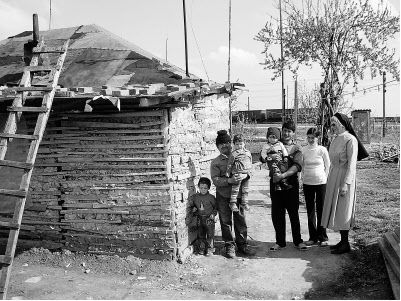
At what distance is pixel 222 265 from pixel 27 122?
3.44 metres

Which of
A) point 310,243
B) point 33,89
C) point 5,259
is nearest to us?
point 5,259

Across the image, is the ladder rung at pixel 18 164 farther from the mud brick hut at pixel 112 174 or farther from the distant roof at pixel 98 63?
the distant roof at pixel 98 63

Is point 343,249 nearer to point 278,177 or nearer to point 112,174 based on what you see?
point 278,177

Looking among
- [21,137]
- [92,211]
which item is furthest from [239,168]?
[21,137]

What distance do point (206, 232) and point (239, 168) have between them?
112 centimetres

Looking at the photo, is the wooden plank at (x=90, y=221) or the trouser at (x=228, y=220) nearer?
the wooden plank at (x=90, y=221)

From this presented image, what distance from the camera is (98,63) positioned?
Result: 7160 mm

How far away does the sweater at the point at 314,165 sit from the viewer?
6133 millimetres

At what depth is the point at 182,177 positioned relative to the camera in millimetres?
5891

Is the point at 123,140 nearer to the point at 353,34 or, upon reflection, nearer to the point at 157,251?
the point at 157,251

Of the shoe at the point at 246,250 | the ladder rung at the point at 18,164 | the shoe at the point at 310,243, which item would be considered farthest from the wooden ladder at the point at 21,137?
the shoe at the point at 310,243

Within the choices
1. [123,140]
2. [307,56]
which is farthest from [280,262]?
[307,56]

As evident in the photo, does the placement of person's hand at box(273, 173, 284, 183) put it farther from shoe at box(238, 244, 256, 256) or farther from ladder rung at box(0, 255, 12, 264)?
ladder rung at box(0, 255, 12, 264)

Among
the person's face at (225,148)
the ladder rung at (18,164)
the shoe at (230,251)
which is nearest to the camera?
the ladder rung at (18,164)
